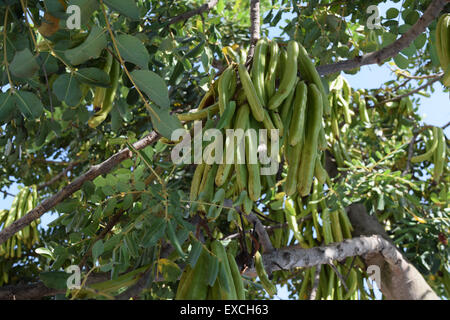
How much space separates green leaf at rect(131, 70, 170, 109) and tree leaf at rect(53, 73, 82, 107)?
0.51 feet

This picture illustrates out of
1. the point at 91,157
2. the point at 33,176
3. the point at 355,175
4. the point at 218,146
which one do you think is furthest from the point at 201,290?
the point at 33,176

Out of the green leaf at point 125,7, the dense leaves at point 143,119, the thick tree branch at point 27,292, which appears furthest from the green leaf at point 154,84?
the thick tree branch at point 27,292

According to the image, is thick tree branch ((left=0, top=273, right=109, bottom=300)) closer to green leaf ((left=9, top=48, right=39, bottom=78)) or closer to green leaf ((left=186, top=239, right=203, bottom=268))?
green leaf ((left=186, top=239, right=203, bottom=268))

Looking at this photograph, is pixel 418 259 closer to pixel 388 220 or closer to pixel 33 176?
pixel 388 220

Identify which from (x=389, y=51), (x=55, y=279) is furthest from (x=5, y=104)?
(x=389, y=51)

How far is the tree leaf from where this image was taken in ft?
2.86

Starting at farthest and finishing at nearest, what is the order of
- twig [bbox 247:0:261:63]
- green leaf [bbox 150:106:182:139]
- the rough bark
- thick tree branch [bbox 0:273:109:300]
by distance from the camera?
the rough bark, twig [bbox 247:0:261:63], thick tree branch [bbox 0:273:109:300], green leaf [bbox 150:106:182:139]

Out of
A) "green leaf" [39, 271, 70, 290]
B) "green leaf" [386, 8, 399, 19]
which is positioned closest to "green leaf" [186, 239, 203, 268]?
"green leaf" [39, 271, 70, 290]

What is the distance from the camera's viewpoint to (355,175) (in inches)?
76.2

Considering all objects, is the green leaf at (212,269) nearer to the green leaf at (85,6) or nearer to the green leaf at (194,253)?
the green leaf at (194,253)

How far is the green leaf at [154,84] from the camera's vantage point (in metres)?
0.81

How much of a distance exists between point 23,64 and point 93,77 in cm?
15
